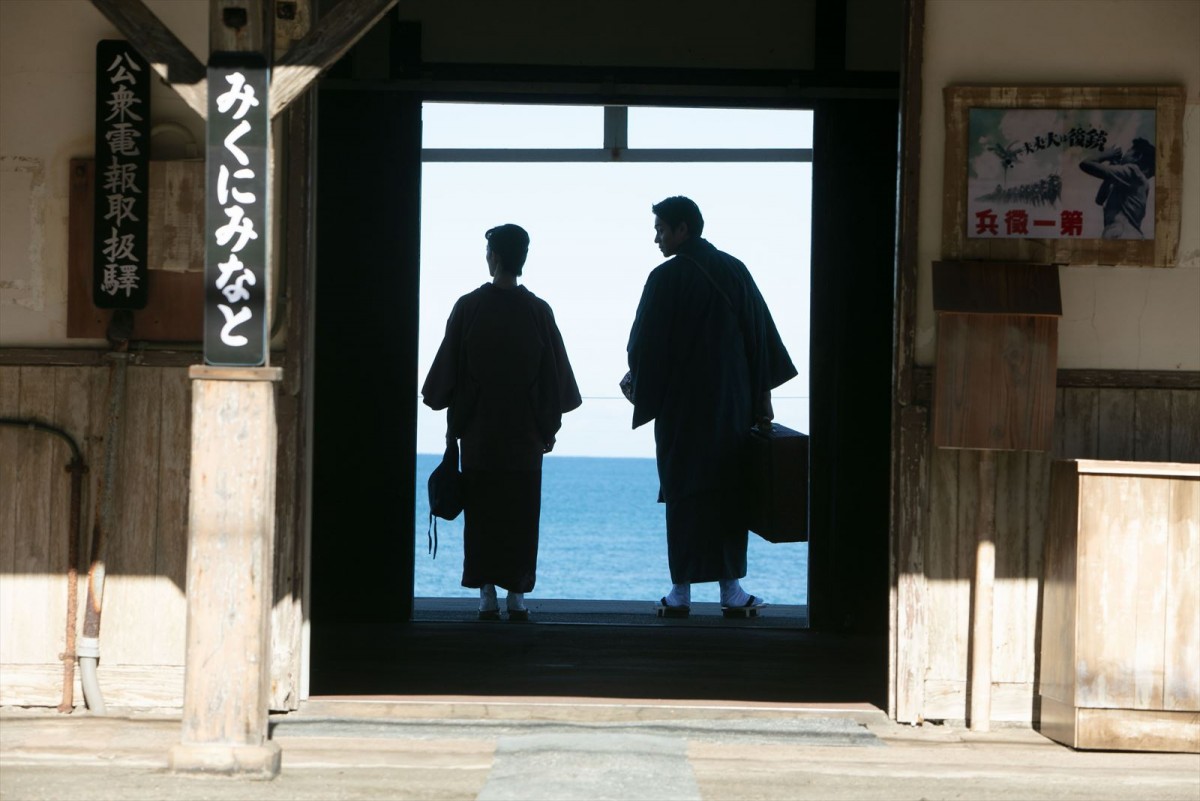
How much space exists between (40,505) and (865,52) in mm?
3901

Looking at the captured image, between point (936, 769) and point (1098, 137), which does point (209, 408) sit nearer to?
point (936, 769)

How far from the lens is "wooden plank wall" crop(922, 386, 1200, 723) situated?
15.6 ft

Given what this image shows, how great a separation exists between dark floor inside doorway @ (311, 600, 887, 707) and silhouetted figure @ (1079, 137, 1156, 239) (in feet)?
5.46

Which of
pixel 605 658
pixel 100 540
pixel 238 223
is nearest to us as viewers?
pixel 238 223

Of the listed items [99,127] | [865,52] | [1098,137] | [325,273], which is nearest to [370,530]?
[325,273]

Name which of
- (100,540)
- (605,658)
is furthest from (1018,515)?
(100,540)

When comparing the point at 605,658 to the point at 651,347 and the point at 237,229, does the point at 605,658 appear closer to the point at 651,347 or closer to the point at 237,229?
the point at 651,347

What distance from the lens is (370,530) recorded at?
676cm

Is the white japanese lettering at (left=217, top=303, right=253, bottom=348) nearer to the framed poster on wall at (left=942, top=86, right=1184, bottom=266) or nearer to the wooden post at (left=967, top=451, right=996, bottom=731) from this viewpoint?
the framed poster on wall at (left=942, top=86, right=1184, bottom=266)

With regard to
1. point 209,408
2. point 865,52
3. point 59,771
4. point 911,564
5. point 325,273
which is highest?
point 865,52

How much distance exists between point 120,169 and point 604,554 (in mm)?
19715

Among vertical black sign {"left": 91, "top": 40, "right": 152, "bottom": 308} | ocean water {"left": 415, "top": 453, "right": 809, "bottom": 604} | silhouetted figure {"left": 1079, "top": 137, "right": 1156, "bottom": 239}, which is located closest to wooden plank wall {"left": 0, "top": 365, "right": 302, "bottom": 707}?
vertical black sign {"left": 91, "top": 40, "right": 152, "bottom": 308}

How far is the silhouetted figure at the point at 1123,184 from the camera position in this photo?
4723 millimetres

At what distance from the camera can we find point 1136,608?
14.6 feet
